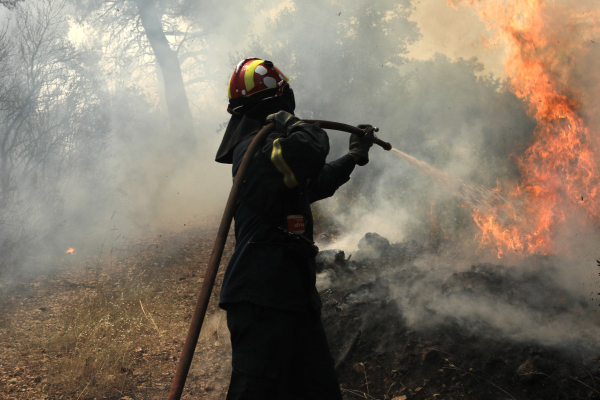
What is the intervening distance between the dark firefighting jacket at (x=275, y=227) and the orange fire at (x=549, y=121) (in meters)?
4.53

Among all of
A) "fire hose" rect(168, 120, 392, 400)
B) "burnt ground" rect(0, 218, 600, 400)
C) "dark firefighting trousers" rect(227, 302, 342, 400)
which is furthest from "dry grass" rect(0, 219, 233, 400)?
"fire hose" rect(168, 120, 392, 400)

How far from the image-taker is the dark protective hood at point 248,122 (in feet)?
7.29

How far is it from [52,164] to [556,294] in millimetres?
8822

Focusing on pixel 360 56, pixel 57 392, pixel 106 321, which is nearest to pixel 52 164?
pixel 106 321

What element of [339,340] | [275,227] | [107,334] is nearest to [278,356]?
[275,227]

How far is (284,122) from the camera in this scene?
203 cm

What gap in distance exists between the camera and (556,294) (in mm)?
3787

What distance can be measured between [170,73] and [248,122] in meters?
14.4

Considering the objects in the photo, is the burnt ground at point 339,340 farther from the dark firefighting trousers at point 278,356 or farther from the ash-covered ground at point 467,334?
the dark firefighting trousers at point 278,356

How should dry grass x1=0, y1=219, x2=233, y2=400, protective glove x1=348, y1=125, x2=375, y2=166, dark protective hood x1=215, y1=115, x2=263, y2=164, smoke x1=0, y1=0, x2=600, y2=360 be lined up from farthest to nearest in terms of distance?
smoke x1=0, y1=0, x2=600, y2=360
dry grass x1=0, y1=219, x2=233, y2=400
protective glove x1=348, y1=125, x2=375, y2=166
dark protective hood x1=215, y1=115, x2=263, y2=164

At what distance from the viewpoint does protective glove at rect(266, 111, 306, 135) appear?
2.00 m

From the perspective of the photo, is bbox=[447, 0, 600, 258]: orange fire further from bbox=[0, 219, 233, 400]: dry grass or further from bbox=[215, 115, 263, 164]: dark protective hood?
bbox=[215, 115, 263, 164]: dark protective hood

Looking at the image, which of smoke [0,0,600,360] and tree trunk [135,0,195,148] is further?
tree trunk [135,0,195,148]

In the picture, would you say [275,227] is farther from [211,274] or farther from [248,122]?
[248,122]
